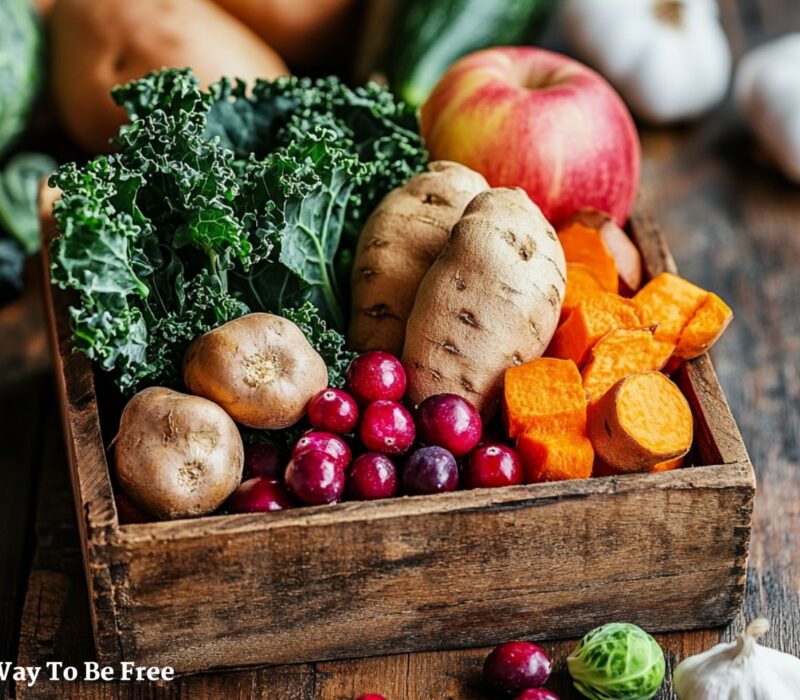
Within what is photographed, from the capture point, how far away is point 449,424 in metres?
1.16

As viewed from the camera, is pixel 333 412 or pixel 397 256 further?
pixel 397 256

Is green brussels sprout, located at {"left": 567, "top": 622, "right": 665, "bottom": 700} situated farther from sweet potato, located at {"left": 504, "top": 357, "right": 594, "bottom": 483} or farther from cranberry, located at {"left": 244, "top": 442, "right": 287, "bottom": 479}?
cranberry, located at {"left": 244, "top": 442, "right": 287, "bottom": 479}

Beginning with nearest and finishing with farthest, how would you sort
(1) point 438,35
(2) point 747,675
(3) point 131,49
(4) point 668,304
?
(2) point 747,675
(4) point 668,304
(3) point 131,49
(1) point 438,35

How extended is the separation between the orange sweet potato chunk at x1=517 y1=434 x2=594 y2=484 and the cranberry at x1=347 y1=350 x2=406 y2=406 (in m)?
0.14

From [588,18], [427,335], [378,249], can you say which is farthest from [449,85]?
[588,18]

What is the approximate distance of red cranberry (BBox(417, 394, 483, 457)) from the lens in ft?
3.81

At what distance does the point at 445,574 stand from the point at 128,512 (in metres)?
0.30

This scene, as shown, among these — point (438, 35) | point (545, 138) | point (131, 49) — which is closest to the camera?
point (545, 138)

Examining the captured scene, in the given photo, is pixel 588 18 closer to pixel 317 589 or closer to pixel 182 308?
pixel 182 308

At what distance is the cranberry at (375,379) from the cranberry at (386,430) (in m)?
0.03

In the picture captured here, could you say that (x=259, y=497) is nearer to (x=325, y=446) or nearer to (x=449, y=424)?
(x=325, y=446)

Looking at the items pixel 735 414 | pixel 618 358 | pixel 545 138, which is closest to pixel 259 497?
pixel 618 358

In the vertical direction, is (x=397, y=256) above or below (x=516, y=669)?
above

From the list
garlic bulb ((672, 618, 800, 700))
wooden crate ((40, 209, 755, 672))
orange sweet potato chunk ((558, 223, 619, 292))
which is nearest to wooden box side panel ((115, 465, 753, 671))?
wooden crate ((40, 209, 755, 672))
